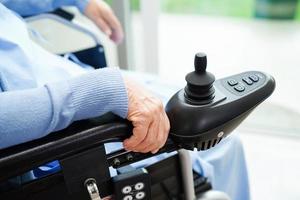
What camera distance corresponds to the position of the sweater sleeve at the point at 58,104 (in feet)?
1.71

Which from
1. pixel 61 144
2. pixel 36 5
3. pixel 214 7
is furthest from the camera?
pixel 214 7

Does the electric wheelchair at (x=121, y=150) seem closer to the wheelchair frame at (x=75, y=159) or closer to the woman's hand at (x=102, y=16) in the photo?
the wheelchair frame at (x=75, y=159)

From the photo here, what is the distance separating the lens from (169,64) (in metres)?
2.17

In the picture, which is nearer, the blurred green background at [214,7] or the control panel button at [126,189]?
the control panel button at [126,189]

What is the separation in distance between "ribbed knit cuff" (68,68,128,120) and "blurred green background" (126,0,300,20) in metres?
1.88

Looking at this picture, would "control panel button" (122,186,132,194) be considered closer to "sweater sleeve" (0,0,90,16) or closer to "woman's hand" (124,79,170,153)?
"woman's hand" (124,79,170,153)

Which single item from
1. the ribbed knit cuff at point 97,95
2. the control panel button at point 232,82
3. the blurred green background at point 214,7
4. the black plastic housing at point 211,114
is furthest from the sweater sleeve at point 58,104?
the blurred green background at point 214,7

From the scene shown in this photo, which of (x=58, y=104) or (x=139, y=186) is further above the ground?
(x=58, y=104)

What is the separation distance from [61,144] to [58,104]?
61mm

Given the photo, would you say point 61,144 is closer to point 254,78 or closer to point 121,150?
point 121,150

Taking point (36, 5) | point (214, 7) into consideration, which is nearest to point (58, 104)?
point (36, 5)

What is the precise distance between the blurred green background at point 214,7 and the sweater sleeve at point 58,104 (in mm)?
1885

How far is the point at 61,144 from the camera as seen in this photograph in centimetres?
53

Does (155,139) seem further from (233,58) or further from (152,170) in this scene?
(233,58)
